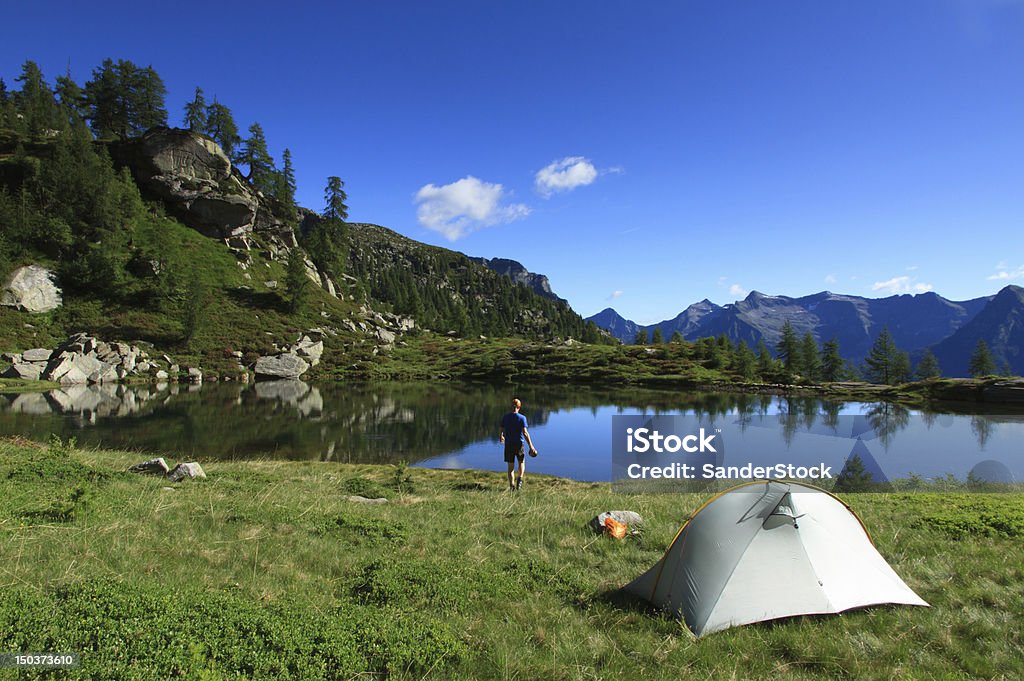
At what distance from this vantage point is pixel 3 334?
71.4 metres

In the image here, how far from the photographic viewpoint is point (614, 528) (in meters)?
11.7

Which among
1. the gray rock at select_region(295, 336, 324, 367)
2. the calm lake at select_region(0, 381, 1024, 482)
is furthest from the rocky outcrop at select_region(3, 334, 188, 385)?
the gray rock at select_region(295, 336, 324, 367)

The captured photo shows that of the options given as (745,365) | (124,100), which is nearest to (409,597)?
(745,365)

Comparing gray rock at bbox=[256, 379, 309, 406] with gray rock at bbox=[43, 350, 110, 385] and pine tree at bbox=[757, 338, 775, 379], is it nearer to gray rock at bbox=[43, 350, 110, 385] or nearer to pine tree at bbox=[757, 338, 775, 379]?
gray rock at bbox=[43, 350, 110, 385]

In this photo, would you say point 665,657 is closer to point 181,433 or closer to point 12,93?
point 181,433

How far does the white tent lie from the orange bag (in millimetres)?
2736

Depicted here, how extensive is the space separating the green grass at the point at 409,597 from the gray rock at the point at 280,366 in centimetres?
8540

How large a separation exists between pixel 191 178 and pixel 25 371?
66399 mm

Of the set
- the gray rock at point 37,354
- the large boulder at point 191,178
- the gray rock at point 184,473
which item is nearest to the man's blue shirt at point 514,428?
the gray rock at point 184,473

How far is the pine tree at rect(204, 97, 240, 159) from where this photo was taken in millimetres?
127000

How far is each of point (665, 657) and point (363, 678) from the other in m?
4.02

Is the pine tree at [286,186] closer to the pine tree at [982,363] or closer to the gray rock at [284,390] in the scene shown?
the gray rock at [284,390]

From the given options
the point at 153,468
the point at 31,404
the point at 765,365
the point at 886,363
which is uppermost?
the point at 886,363

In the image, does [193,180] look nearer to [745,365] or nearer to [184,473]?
[184,473]
